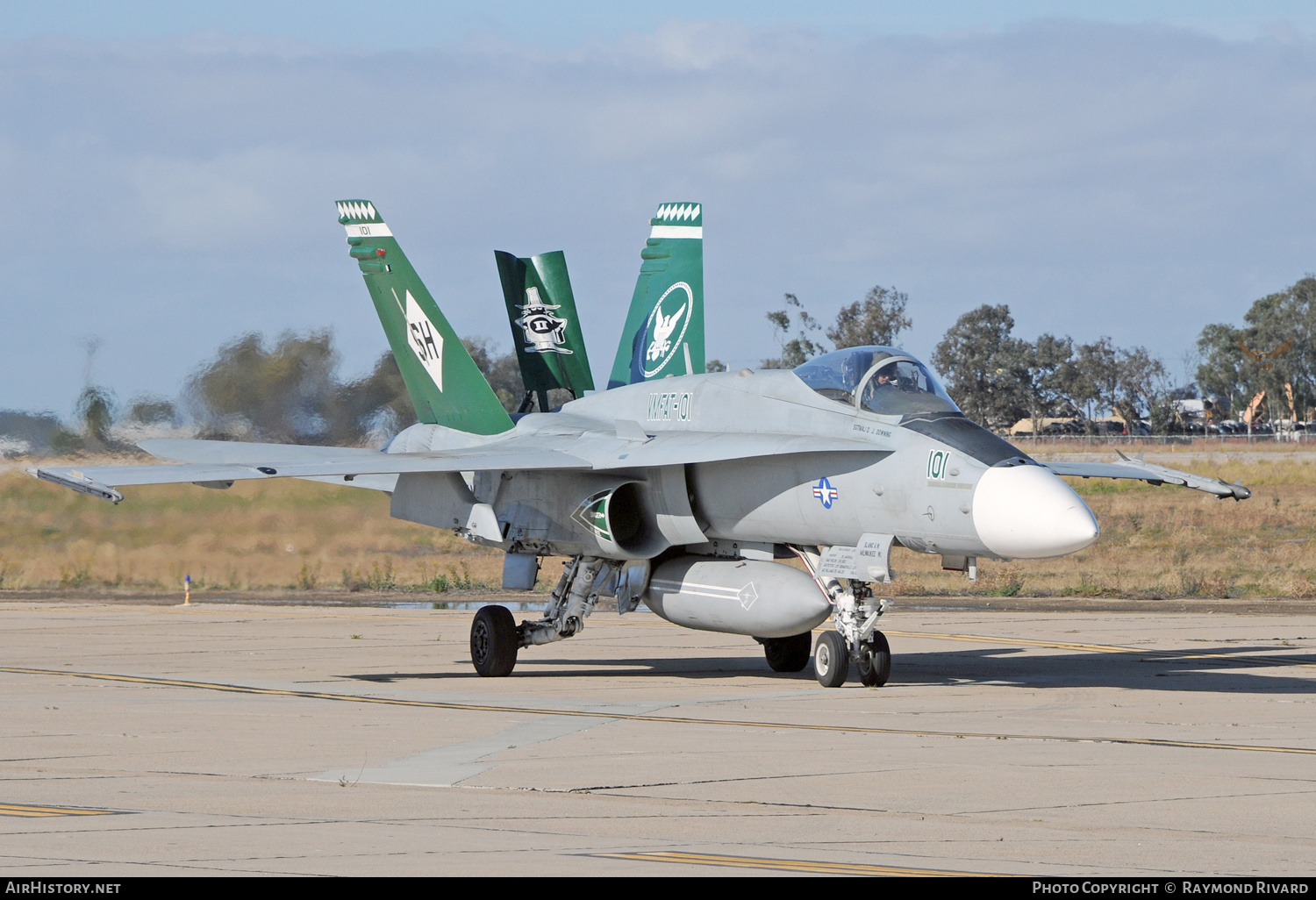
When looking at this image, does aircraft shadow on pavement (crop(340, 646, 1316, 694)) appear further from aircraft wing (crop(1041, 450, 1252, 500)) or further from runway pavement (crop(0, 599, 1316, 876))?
aircraft wing (crop(1041, 450, 1252, 500))

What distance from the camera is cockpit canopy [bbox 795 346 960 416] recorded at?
1412cm

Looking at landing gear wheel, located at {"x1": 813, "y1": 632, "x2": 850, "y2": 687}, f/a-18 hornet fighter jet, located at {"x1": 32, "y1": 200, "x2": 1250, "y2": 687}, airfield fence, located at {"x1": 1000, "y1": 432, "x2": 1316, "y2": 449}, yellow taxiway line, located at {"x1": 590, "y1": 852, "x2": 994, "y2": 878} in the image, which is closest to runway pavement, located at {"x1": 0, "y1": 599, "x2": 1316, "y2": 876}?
yellow taxiway line, located at {"x1": 590, "y1": 852, "x2": 994, "y2": 878}

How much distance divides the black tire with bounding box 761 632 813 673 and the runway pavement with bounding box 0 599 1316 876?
0.93 feet

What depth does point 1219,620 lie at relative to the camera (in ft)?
75.0

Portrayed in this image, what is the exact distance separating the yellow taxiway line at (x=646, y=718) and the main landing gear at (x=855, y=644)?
2.19m

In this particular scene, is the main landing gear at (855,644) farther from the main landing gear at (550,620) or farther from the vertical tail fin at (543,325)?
the vertical tail fin at (543,325)

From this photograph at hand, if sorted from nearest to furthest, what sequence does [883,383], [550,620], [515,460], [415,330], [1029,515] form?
[1029,515] → [883,383] → [515,460] → [550,620] → [415,330]

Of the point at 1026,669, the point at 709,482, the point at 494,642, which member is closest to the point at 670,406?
the point at 709,482

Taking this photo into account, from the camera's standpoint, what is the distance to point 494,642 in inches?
635

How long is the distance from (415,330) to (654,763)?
32.1 ft

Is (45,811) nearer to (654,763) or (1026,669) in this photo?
(654,763)

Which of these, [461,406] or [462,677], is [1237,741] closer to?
[462,677]

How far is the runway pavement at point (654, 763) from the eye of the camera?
6980mm

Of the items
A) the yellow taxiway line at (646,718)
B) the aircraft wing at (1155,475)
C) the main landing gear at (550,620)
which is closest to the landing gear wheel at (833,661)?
the yellow taxiway line at (646,718)
